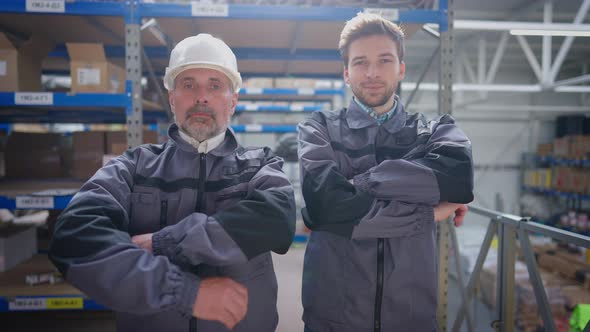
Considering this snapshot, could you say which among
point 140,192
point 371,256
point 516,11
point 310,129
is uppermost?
point 516,11

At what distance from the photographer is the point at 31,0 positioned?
1754 millimetres

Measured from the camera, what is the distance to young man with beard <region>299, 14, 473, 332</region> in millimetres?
1273

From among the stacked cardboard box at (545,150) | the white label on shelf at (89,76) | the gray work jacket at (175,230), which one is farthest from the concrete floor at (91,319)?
the stacked cardboard box at (545,150)

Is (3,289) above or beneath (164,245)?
beneath

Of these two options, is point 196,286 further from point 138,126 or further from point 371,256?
point 138,126

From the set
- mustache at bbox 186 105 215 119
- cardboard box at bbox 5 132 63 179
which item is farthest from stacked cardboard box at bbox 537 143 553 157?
cardboard box at bbox 5 132 63 179

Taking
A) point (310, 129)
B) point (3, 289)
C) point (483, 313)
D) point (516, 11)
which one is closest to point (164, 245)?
point (310, 129)

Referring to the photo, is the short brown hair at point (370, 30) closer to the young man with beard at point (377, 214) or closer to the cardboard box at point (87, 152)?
the young man with beard at point (377, 214)

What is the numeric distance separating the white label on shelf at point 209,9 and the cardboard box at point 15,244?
1.82 meters

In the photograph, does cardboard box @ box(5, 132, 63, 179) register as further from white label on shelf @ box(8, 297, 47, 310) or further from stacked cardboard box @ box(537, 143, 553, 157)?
stacked cardboard box @ box(537, 143, 553, 157)

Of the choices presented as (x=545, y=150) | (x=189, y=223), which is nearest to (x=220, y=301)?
(x=189, y=223)

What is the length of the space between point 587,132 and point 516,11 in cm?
398

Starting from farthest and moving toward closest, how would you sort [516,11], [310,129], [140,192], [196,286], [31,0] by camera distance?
[516,11] → [31,0] → [310,129] → [140,192] → [196,286]

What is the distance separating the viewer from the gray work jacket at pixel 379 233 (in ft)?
4.17
